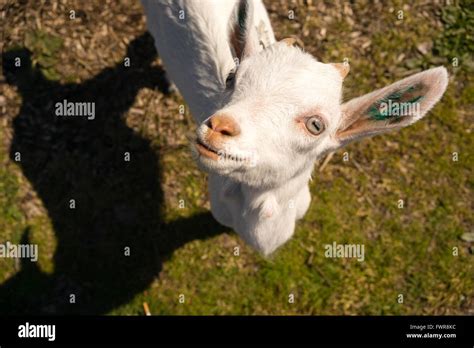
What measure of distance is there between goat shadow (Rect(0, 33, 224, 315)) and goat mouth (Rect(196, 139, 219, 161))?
4362mm

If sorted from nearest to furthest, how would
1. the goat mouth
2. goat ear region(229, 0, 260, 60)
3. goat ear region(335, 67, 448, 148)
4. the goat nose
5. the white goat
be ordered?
the goat nose → the goat mouth → the white goat → goat ear region(335, 67, 448, 148) → goat ear region(229, 0, 260, 60)

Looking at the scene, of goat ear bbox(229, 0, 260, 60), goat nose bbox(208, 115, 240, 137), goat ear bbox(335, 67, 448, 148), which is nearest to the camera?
goat nose bbox(208, 115, 240, 137)

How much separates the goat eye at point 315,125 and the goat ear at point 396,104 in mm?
330

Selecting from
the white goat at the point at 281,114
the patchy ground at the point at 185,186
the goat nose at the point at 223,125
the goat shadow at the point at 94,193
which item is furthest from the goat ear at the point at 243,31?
the goat shadow at the point at 94,193

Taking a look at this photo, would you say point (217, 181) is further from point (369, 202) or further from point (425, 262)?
point (425, 262)

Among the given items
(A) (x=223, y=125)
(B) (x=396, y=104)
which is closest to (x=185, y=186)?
(B) (x=396, y=104)

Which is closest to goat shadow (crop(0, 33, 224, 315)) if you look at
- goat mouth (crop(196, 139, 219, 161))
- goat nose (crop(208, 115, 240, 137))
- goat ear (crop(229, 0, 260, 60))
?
goat ear (crop(229, 0, 260, 60))

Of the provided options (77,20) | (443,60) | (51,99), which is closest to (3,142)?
(51,99)

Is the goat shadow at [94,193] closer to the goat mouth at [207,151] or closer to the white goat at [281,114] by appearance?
the white goat at [281,114]

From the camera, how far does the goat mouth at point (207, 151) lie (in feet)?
12.7

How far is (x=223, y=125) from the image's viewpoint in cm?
→ 379

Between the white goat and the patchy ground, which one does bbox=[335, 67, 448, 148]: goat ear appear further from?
the patchy ground

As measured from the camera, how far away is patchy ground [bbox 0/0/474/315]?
8.14m

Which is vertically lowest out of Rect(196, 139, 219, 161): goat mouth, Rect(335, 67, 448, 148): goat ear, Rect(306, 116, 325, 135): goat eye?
Rect(196, 139, 219, 161): goat mouth
